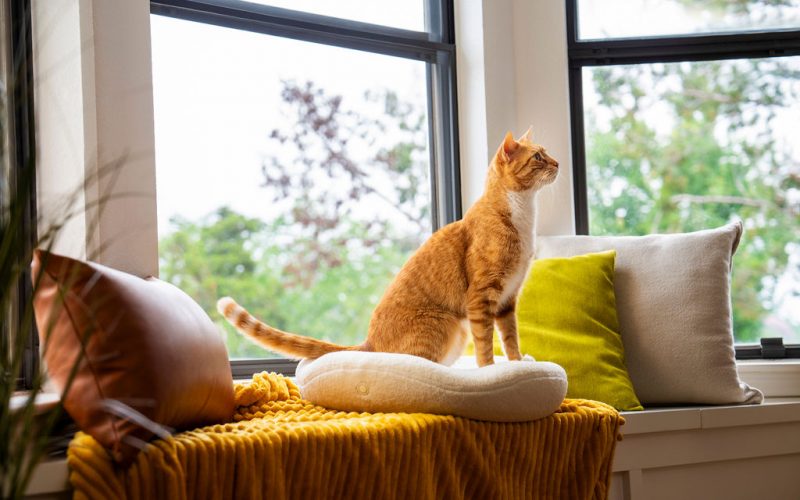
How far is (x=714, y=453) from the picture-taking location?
2613mm

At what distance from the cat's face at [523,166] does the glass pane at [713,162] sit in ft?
2.98

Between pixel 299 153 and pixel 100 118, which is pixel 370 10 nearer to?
pixel 299 153

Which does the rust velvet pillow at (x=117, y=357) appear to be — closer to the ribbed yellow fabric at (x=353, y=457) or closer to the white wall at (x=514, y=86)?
the ribbed yellow fabric at (x=353, y=457)

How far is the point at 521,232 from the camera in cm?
239

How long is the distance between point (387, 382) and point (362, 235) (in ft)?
4.04

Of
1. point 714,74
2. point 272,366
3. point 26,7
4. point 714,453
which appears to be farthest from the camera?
point 714,74

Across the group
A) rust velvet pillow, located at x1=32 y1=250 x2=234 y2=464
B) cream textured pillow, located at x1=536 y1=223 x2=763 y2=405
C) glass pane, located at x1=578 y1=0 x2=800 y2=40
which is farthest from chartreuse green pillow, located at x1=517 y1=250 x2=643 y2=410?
rust velvet pillow, located at x1=32 y1=250 x2=234 y2=464

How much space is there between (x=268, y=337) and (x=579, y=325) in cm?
102

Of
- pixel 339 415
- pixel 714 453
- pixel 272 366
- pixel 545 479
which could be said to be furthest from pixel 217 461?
pixel 714 453

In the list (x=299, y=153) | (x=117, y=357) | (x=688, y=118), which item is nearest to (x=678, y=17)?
(x=688, y=118)

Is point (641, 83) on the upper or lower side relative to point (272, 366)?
upper

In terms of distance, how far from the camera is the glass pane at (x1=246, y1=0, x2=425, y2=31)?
298 cm

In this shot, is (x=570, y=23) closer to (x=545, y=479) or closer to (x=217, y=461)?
(x=545, y=479)

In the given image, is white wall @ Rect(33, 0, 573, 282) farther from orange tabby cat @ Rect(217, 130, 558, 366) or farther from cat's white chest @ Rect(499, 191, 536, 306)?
cat's white chest @ Rect(499, 191, 536, 306)
